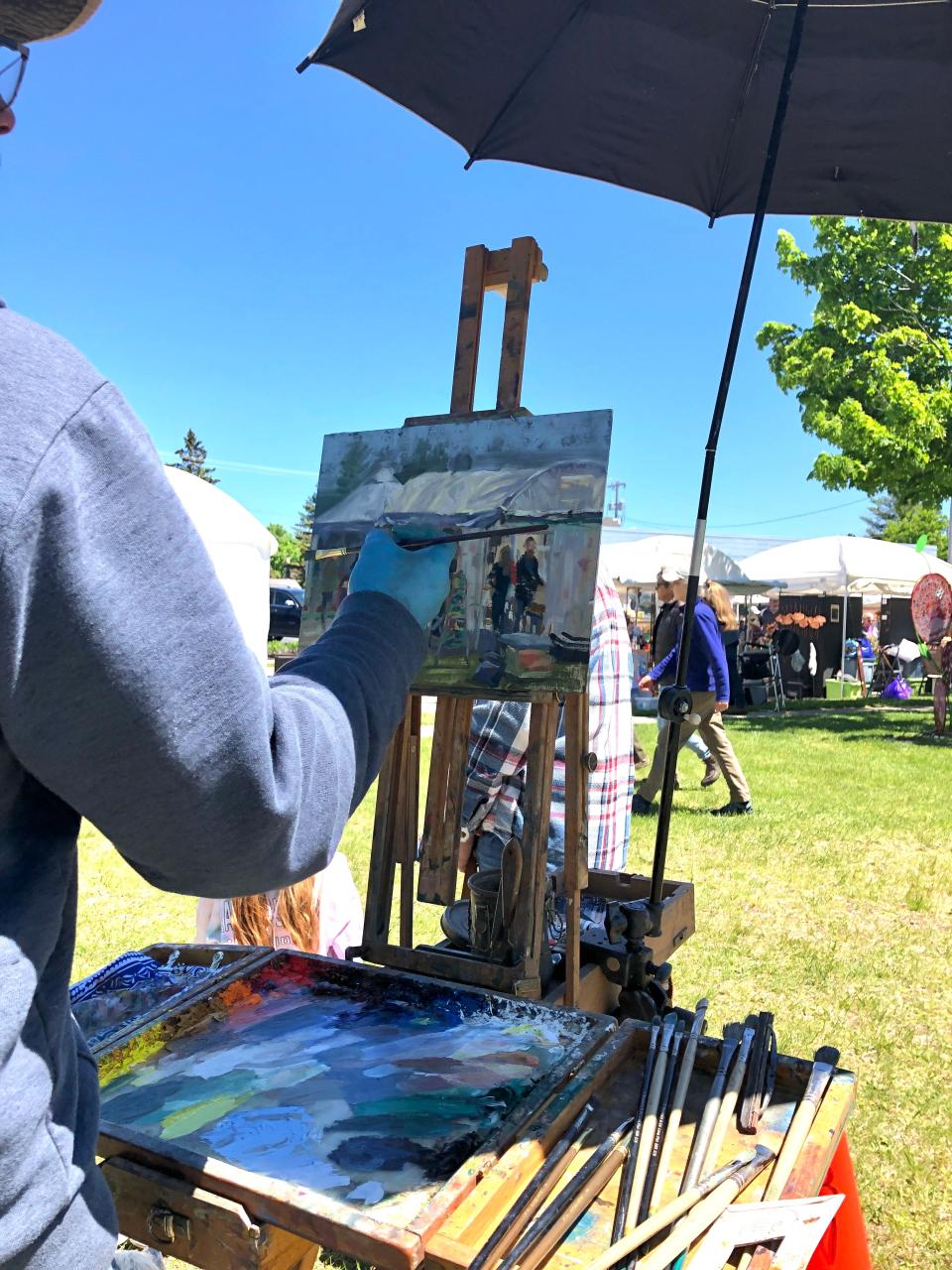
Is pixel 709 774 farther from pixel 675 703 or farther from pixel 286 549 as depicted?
pixel 286 549

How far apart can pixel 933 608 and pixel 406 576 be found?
11.8 m

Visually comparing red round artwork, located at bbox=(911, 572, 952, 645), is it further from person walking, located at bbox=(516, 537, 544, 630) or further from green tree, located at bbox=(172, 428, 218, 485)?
green tree, located at bbox=(172, 428, 218, 485)

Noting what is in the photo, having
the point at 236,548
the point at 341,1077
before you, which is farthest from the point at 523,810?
the point at 236,548

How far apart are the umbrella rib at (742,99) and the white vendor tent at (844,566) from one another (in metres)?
14.0

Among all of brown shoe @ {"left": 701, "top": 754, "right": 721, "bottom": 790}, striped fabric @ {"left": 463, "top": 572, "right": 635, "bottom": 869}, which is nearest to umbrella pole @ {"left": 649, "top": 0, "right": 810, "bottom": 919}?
striped fabric @ {"left": 463, "top": 572, "right": 635, "bottom": 869}

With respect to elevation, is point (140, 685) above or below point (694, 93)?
below

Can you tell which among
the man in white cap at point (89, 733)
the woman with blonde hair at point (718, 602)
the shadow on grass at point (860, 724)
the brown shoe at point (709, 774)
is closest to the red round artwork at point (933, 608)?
the shadow on grass at point (860, 724)

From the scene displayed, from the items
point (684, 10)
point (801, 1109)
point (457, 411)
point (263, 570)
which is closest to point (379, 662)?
point (801, 1109)

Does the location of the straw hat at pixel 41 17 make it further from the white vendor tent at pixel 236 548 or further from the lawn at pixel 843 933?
the lawn at pixel 843 933

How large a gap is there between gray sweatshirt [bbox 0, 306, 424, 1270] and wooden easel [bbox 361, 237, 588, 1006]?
3.51ft

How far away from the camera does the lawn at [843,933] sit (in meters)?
2.70

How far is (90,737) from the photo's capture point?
2.27 feet

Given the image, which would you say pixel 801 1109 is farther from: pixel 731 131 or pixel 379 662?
pixel 731 131

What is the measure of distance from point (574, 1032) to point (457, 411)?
4.61 ft
